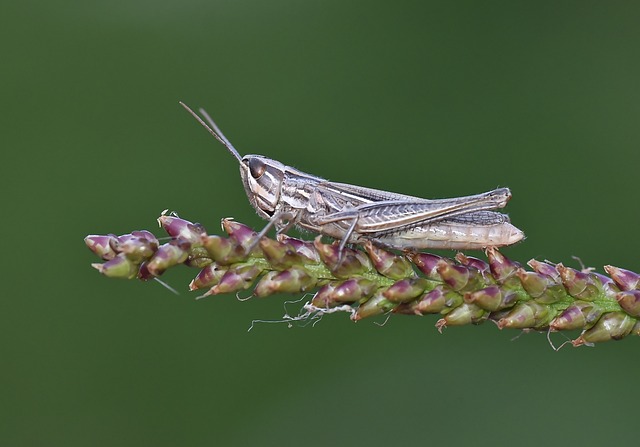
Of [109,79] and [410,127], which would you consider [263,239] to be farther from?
[109,79]

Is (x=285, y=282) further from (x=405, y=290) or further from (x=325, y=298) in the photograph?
(x=405, y=290)

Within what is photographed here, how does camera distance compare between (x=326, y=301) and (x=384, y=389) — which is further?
(x=384, y=389)

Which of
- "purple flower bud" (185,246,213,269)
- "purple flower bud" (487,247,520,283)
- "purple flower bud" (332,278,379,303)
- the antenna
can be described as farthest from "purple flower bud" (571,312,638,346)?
the antenna

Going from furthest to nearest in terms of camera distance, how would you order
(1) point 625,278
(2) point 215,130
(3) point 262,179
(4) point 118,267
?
(3) point 262,179 → (2) point 215,130 → (1) point 625,278 → (4) point 118,267

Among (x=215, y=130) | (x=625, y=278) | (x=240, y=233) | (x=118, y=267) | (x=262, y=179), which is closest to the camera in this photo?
(x=118, y=267)

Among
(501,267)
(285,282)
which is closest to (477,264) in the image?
(501,267)

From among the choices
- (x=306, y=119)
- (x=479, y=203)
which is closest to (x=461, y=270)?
(x=479, y=203)

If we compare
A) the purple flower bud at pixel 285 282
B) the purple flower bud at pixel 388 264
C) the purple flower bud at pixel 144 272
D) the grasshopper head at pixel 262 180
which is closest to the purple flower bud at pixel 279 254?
the purple flower bud at pixel 285 282
